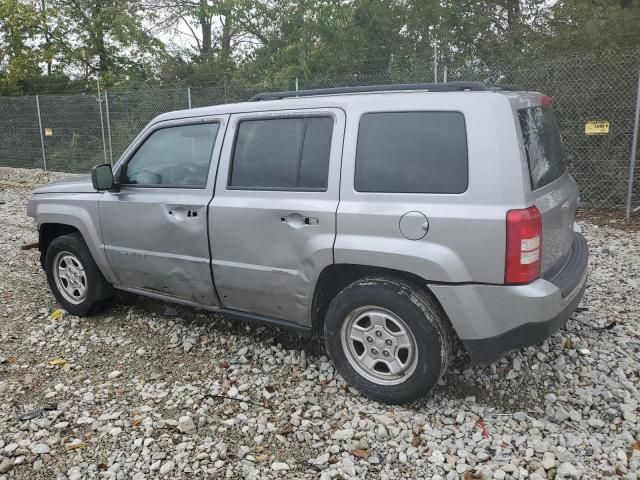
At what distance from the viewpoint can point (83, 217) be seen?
446 cm

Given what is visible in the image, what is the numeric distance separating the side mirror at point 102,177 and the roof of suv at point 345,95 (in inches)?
27.3

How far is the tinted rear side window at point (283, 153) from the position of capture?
3318 millimetres

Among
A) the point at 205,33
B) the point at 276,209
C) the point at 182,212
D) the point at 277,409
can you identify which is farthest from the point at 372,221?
the point at 205,33

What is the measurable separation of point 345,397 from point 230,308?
1.09 metres

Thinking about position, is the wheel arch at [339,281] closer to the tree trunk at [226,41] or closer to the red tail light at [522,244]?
the red tail light at [522,244]

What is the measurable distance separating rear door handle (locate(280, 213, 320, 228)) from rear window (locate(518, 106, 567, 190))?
1.26 meters

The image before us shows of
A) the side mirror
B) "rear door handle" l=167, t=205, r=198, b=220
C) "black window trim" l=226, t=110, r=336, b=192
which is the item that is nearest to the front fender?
the side mirror

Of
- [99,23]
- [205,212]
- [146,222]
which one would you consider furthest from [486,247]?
[99,23]

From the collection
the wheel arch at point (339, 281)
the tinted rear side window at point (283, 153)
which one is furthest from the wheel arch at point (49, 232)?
the wheel arch at point (339, 281)

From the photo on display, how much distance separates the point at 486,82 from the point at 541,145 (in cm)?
655

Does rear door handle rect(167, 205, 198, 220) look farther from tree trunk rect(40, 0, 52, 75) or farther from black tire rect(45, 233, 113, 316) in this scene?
tree trunk rect(40, 0, 52, 75)

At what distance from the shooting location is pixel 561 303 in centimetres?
295

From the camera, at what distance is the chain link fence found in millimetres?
8152

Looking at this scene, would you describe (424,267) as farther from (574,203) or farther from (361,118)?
→ (574,203)
